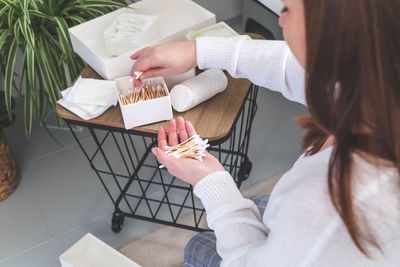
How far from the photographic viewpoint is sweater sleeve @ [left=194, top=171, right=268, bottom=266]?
2.26ft

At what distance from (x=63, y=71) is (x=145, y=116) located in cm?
64

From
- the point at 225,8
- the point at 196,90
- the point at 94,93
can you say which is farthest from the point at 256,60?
the point at 225,8

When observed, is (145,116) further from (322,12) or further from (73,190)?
(73,190)

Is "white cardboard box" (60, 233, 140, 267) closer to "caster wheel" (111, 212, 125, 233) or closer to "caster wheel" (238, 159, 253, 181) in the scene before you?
"caster wheel" (111, 212, 125, 233)

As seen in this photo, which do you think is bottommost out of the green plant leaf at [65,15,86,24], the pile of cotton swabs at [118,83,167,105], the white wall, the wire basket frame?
the wire basket frame

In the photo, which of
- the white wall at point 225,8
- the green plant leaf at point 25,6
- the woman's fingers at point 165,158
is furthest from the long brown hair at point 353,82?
the white wall at point 225,8

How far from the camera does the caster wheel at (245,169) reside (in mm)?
1380

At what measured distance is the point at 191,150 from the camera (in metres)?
0.78

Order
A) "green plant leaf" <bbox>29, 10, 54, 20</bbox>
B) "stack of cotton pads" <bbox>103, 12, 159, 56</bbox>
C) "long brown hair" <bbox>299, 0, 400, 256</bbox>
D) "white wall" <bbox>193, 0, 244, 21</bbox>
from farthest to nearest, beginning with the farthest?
"white wall" <bbox>193, 0, 244, 21</bbox> < "green plant leaf" <bbox>29, 10, 54, 20</bbox> < "stack of cotton pads" <bbox>103, 12, 159, 56</bbox> < "long brown hair" <bbox>299, 0, 400, 256</bbox>

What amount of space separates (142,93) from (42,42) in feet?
1.94

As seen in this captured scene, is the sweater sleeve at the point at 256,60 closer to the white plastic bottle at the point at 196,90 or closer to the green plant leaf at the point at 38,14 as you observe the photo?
the white plastic bottle at the point at 196,90

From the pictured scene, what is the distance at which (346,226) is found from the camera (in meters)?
0.49

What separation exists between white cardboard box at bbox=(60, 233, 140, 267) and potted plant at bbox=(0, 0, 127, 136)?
48 centimetres

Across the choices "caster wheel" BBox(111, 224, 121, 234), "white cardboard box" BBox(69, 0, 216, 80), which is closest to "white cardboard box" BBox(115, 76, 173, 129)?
"white cardboard box" BBox(69, 0, 216, 80)
